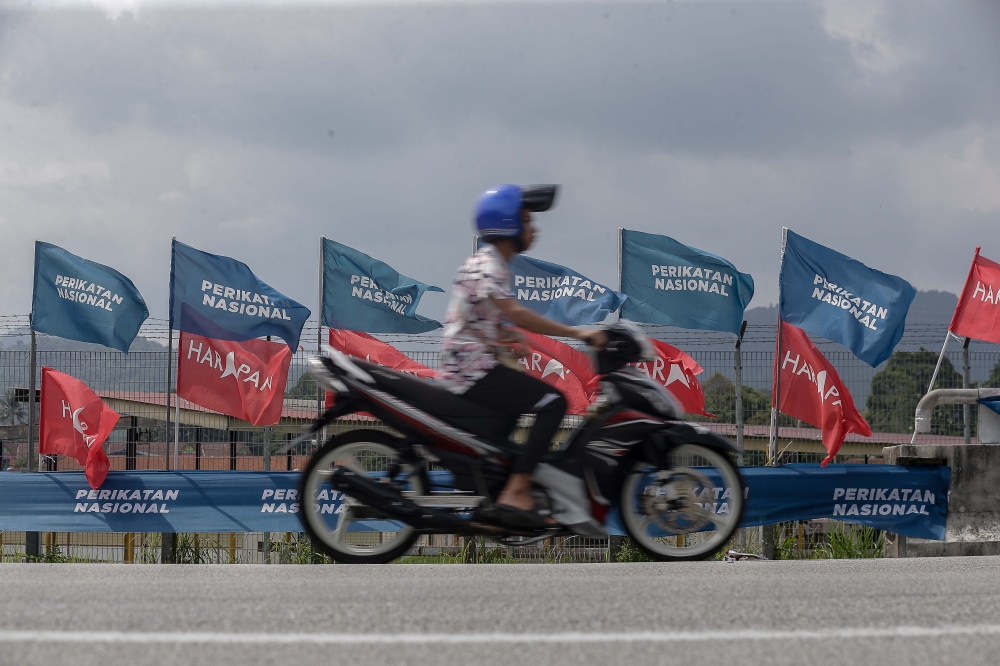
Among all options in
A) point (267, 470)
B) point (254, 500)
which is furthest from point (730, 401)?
point (254, 500)

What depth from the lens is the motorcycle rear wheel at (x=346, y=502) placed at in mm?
5254

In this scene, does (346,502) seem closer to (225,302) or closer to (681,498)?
(681,498)

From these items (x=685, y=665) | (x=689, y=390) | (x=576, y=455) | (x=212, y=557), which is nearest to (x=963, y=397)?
(x=689, y=390)

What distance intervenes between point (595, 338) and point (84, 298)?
10.0m

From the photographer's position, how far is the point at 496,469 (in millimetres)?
5180

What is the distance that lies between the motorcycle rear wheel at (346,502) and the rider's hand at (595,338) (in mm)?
1106

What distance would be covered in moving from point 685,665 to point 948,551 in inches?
328

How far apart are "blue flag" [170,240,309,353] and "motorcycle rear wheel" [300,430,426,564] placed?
8.43 m

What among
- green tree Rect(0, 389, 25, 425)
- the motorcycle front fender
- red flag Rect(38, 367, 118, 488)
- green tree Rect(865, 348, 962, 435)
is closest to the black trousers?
the motorcycle front fender

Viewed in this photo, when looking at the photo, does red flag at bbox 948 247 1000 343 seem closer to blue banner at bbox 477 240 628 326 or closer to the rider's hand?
blue banner at bbox 477 240 628 326

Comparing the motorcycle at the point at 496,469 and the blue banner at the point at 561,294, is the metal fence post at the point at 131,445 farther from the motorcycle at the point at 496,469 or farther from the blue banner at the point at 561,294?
the motorcycle at the point at 496,469

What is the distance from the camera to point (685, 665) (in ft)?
8.85

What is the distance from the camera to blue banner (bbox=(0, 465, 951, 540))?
1012cm

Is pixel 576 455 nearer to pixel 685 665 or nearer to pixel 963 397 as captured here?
pixel 685 665
